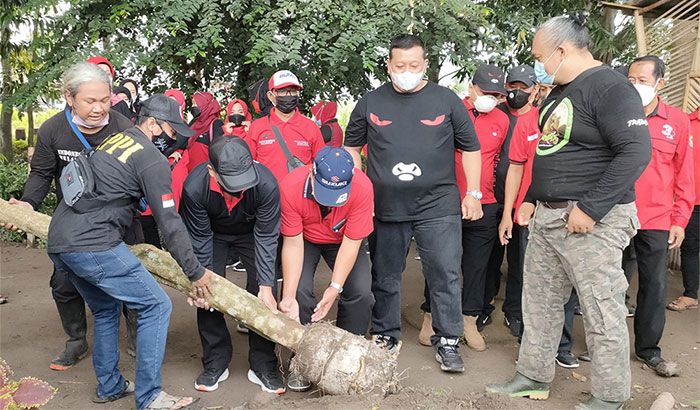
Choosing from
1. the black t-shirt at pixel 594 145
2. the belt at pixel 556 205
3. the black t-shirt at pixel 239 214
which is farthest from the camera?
the black t-shirt at pixel 239 214

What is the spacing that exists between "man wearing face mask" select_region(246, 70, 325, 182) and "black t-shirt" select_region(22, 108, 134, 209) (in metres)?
1.40

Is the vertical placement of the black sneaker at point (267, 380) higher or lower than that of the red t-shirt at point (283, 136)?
lower

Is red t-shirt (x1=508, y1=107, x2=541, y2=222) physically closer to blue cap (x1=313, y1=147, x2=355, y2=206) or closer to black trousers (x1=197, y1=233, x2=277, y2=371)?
blue cap (x1=313, y1=147, x2=355, y2=206)

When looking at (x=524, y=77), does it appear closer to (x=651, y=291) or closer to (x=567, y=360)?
(x=651, y=291)

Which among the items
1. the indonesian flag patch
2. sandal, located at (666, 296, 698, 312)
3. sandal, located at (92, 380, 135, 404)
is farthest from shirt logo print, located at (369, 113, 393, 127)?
sandal, located at (666, 296, 698, 312)

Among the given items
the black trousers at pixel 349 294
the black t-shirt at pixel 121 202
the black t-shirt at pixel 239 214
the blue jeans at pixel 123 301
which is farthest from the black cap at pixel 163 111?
the black trousers at pixel 349 294

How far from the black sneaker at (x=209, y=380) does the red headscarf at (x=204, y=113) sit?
2600 millimetres

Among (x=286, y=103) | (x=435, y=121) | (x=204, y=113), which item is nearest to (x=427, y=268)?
(x=435, y=121)

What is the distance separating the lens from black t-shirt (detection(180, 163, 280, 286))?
380cm

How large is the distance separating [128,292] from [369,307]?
1.52m

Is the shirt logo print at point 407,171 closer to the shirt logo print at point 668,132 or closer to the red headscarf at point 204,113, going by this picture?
the shirt logo print at point 668,132

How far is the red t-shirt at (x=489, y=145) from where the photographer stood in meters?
4.96

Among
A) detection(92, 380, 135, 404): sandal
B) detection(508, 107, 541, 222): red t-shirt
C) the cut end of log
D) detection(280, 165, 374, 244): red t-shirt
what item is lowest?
detection(92, 380, 135, 404): sandal

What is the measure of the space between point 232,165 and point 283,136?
1838mm
